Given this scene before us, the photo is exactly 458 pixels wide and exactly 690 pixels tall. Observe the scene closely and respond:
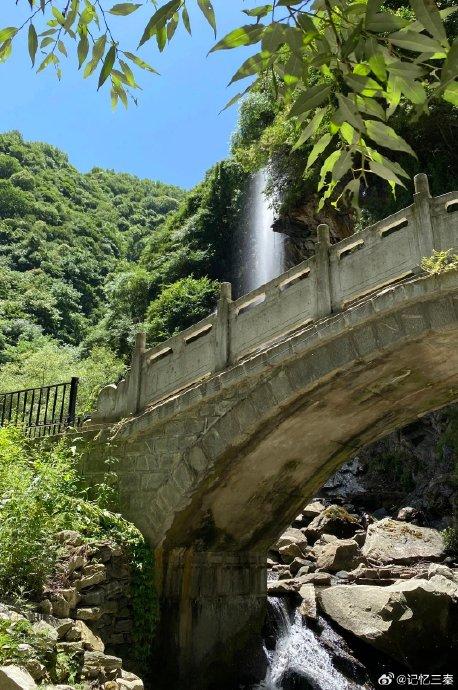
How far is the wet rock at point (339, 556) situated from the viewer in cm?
1403

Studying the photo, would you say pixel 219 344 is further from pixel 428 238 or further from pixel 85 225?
pixel 85 225

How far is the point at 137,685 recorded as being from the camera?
614 cm

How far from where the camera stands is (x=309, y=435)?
10211mm

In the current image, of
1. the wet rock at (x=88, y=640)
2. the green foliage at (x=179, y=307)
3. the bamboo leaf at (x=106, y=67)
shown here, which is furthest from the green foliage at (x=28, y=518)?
the green foliage at (x=179, y=307)

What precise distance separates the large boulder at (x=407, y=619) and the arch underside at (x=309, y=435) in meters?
1.82

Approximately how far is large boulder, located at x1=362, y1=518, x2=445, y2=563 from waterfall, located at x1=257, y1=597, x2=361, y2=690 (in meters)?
2.97

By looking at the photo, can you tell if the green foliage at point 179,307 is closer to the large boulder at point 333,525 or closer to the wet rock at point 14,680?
the large boulder at point 333,525

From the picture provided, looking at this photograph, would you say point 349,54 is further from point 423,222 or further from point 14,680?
point 423,222

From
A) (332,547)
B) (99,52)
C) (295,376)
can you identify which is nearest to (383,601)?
(332,547)

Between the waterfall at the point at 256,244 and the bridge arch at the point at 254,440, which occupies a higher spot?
the waterfall at the point at 256,244

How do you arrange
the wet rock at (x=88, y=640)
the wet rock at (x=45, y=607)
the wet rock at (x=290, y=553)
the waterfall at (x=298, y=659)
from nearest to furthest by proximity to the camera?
the wet rock at (x=88, y=640)
the wet rock at (x=45, y=607)
the waterfall at (x=298, y=659)
the wet rock at (x=290, y=553)

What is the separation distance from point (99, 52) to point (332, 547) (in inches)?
532

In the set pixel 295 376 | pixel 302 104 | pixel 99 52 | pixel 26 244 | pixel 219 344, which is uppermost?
pixel 26 244

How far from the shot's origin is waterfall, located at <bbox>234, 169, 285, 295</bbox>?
25.6m
